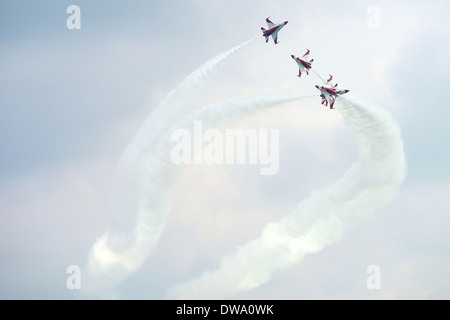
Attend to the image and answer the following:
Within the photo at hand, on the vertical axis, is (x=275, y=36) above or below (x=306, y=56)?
above

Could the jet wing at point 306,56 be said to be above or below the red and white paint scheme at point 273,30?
below

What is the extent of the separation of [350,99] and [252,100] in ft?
40.0

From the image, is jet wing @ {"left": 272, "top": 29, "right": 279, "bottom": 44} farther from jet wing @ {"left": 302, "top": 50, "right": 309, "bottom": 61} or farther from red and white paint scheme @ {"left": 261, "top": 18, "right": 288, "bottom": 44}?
jet wing @ {"left": 302, "top": 50, "right": 309, "bottom": 61}

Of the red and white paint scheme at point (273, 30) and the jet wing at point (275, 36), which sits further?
the jet wing at point (275, 36)

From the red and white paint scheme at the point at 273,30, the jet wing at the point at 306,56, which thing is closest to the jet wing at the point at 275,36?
the red and white paint scheme at the point at 273,30

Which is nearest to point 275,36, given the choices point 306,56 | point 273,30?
point 273,30

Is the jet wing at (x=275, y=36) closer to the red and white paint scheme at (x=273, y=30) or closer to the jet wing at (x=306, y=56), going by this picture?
the red and white paint scheme at (x=273, y=30)

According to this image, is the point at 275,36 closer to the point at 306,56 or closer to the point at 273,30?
the point at 273,30

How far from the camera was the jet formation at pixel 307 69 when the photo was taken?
14838 cm

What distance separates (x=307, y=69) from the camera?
151375mm

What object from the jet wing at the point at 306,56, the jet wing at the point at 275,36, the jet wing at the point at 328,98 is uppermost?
→ the jet wing at the point at 275,36

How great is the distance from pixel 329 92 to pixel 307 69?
4.97m
